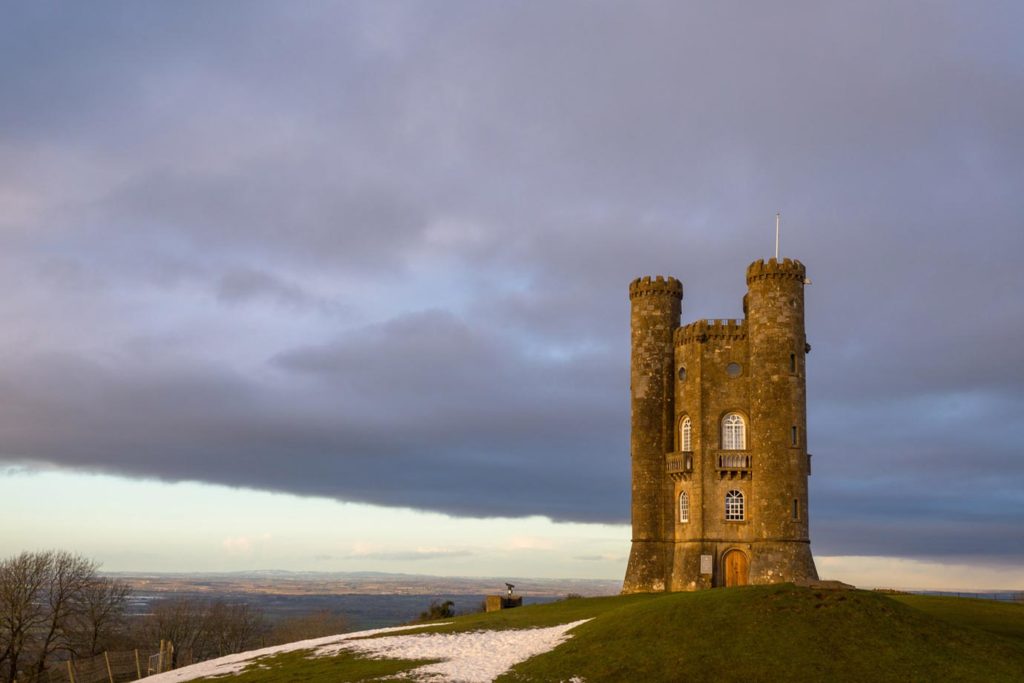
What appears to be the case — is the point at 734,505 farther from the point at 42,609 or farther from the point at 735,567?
the point at 42,609

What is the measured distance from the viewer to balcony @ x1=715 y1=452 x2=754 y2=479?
65688 mm

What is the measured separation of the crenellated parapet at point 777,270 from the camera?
66.0 m

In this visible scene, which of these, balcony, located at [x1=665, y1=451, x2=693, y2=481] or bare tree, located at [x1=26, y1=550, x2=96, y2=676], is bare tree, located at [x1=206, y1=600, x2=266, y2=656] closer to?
bare tree, located at [x1=26, y1=550, x2=96, y2=676]

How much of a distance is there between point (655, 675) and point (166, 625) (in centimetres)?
8065

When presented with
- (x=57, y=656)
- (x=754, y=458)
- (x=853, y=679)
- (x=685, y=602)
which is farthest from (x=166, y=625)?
(x=853, y=679)

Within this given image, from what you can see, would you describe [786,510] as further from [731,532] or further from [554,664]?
[554,664]

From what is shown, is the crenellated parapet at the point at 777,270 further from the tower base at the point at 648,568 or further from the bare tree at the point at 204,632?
the bare tree at the point at 204,632

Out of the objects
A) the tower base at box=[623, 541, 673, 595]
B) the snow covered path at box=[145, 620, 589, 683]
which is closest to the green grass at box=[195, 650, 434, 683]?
the snow covered path at box=[145, 620, 589, 683]

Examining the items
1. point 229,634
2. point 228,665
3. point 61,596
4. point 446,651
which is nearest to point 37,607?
point 61,596

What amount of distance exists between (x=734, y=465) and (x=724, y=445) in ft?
5.70

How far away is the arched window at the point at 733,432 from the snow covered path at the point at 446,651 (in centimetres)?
2434

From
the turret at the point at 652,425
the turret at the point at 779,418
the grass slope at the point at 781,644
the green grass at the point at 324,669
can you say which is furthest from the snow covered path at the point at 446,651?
the turret at the point at 652,425

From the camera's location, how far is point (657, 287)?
72.6 metres

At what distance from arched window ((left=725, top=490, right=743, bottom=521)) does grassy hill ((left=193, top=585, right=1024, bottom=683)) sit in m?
23.5
